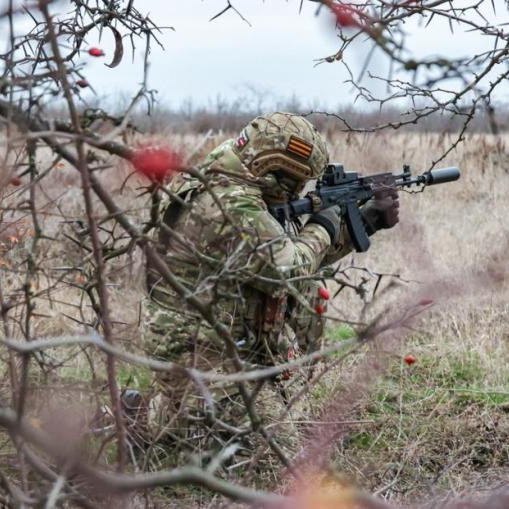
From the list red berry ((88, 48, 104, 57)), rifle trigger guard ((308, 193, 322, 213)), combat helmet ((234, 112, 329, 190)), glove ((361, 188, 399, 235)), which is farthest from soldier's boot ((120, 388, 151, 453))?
glove ((361, 188, 399, 235))

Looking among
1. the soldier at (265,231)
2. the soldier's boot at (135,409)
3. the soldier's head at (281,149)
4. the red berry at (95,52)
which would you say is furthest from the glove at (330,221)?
the red berry at (95,52)

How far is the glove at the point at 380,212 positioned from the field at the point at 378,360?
68 mm

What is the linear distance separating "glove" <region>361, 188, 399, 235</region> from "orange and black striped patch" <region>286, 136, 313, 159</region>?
2.29 feet

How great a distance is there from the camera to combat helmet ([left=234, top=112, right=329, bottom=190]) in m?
4.11

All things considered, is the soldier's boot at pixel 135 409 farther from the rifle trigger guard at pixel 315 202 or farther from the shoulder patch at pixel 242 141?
the rifle trigger guard at pixel 315 202

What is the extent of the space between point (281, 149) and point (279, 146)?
0.02m

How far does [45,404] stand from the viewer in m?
2.37

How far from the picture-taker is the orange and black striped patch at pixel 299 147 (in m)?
4.11

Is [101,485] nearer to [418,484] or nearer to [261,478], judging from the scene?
[261,478]

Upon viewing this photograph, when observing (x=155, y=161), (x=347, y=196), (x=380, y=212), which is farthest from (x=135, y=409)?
(x=380, y=212)

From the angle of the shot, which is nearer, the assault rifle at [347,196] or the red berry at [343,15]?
the red berry at [343,15]

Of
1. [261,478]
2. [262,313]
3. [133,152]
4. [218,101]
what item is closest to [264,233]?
[262,313]

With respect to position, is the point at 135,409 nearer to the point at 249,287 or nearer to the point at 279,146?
the point at 249,287

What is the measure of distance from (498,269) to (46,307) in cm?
398
